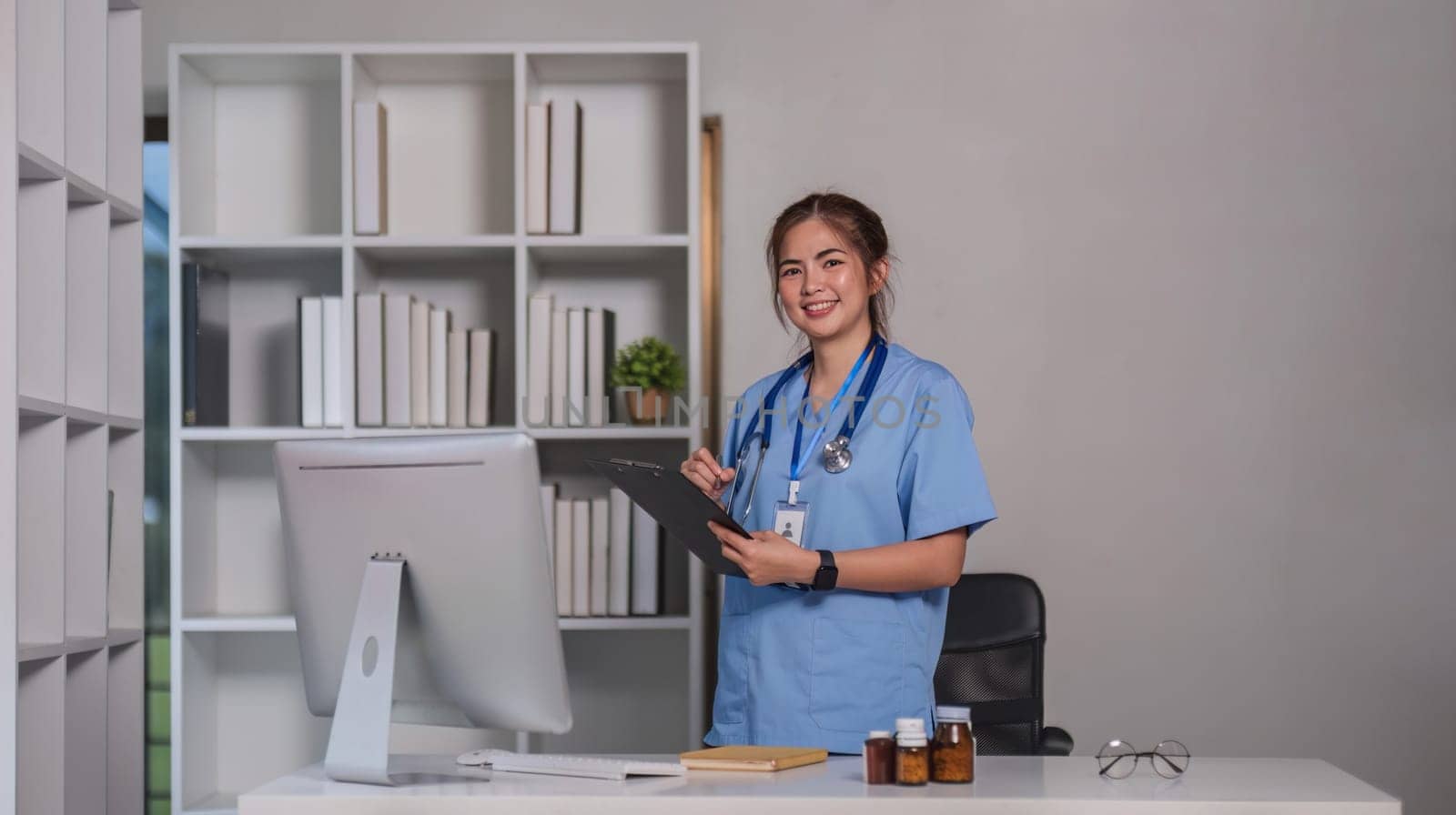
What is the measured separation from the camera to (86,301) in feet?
8.70

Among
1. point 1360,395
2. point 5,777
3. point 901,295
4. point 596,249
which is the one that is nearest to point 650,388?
point 596,249

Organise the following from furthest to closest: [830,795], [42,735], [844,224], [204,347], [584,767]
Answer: [204,347] < [42,735] < [844,224] < [584,767] < [830,795]

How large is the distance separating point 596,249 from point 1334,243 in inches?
72.4

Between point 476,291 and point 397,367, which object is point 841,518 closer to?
point 397,367

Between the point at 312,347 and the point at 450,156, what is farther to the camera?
the point at 450,156

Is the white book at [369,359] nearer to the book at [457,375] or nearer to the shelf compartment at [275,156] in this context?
the book at [457,375]

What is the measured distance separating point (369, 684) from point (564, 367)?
5.03 ft

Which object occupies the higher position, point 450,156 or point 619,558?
point 450,156

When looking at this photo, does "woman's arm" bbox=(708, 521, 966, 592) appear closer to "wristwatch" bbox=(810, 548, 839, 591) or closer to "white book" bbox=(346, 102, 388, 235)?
"wristwatch" bbox=(810, 548, 839, 591)

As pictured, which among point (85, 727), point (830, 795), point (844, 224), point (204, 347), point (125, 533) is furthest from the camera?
point (204, 347)

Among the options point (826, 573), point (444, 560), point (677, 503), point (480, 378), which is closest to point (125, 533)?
point (480, 378)

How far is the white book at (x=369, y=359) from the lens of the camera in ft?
10.6

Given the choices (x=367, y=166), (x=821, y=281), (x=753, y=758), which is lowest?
(x=753, y=758)

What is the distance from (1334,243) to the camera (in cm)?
346
